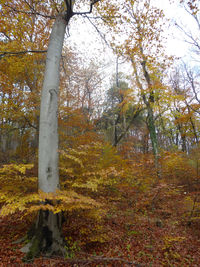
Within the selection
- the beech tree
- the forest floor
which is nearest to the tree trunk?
the beech tree

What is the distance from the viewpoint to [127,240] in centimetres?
443

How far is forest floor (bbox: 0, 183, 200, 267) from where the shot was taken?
10.3ft

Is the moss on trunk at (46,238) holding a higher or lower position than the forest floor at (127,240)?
higher

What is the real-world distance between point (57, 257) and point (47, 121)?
2.56 m

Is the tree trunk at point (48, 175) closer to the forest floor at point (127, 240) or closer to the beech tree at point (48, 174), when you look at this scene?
the beech tree at point (48, 174)

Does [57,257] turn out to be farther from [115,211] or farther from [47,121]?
[115,211]

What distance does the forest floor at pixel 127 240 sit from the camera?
10.3ft

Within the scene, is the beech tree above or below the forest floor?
above

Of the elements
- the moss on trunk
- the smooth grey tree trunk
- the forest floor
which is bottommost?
the forest floor

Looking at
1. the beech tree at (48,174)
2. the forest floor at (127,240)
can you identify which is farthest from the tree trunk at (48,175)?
the forest floor at (127,240)

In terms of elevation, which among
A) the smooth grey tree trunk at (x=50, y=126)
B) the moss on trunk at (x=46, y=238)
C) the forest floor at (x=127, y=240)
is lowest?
the forest floor at (x=127, y=240)

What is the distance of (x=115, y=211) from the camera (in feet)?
19.2

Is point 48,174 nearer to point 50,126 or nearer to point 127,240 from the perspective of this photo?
point 50,126

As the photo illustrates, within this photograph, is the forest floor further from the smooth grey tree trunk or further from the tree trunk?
the smooth grey tree trunk
